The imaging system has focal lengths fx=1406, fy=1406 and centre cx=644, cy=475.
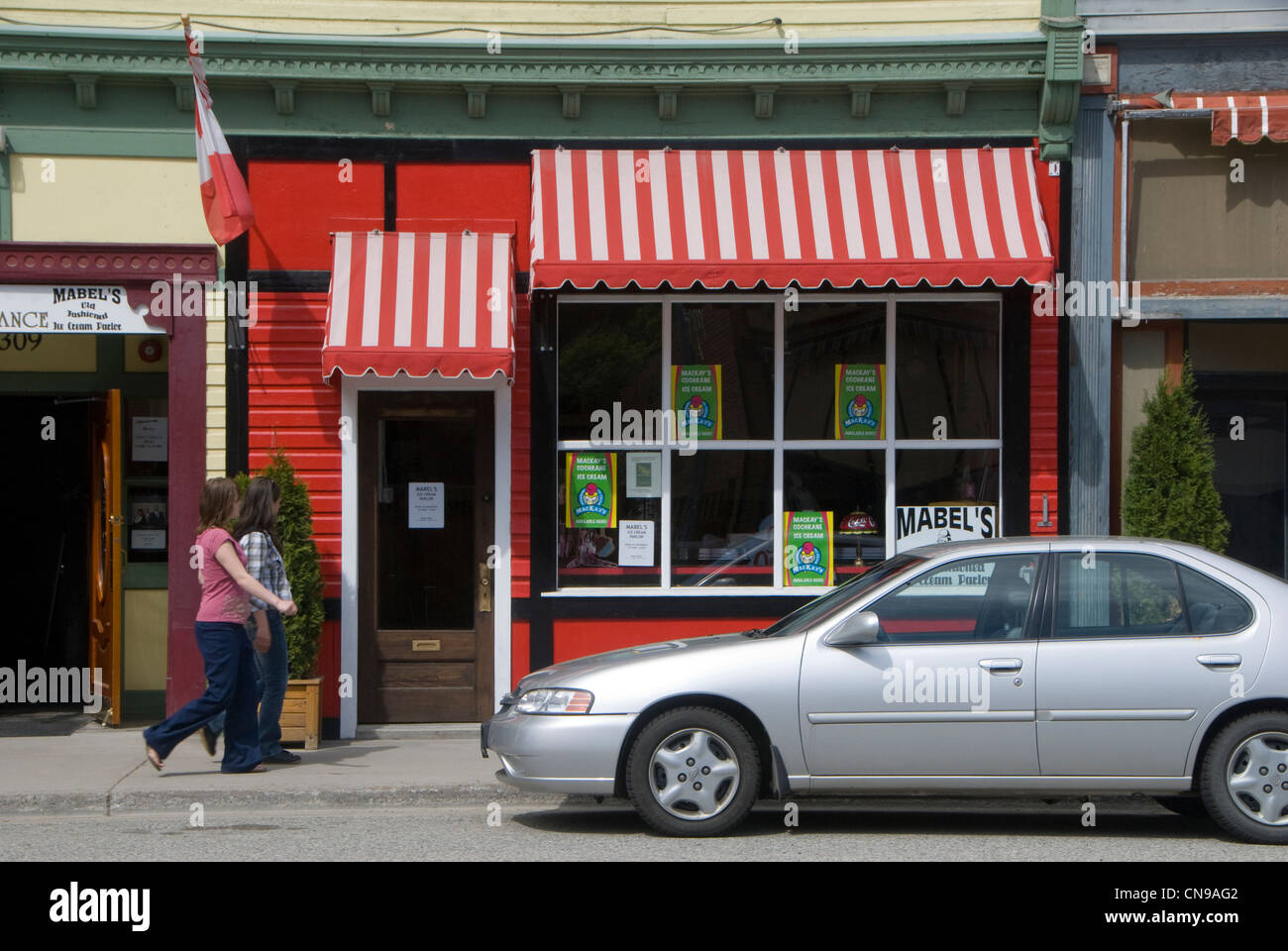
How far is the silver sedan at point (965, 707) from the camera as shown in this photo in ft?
22.6

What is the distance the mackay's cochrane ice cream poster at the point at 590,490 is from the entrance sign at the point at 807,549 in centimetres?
133

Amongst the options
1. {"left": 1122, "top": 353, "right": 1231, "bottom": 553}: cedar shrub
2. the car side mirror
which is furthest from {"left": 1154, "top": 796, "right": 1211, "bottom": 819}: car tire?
{"left": 1122, "top": 353, "right": 1231, "bottom": 553}: cedar shrub

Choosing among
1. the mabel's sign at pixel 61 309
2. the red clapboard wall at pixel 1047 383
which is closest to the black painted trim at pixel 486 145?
the red clapboard wall at pixel 1047 383

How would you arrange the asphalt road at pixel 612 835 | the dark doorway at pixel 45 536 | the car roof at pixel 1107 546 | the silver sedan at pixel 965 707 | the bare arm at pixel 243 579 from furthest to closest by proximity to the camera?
the dark doorway at pixel 45 536 < the bare arm at pixel 243 579 < the car roof at pixel 1107 546 < the silver sedan at pixel 965 707 < the asphalt road at pixel 612 835

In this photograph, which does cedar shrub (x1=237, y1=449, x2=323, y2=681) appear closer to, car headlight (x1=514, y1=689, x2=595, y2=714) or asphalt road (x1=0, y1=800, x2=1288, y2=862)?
asphalt road (x1=0, y1=800, x2=1288, y2=862)

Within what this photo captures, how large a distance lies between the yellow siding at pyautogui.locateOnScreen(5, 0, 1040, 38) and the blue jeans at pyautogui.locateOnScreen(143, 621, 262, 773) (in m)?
4.70

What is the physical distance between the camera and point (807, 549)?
420 inches

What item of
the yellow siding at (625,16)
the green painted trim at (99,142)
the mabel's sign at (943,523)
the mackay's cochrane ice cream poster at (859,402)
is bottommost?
the mabel's sign at (943,523)

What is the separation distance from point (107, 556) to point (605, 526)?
3.85m

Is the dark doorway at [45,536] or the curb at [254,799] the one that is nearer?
the curb at [254,799]

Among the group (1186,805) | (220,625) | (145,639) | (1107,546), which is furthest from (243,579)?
(1186,805)

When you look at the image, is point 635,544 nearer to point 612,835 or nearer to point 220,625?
point 220,625

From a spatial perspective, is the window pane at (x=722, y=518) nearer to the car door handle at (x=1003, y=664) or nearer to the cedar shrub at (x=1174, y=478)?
the cedar shrub at (x=1174, y=478)

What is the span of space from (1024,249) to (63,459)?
26.3ft
